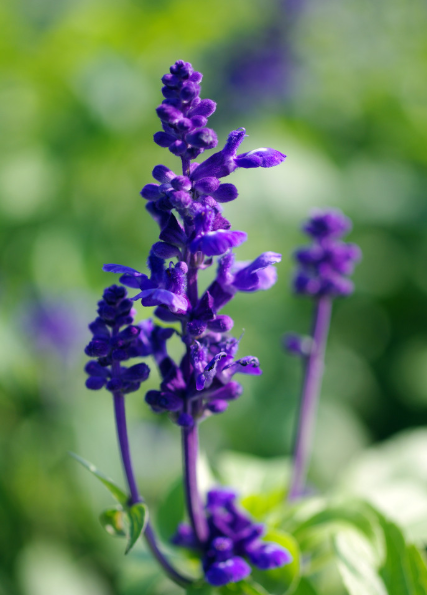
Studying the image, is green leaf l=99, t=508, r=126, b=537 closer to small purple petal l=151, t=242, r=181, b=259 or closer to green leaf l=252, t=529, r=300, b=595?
green leaf l=252, t=529, r=300, b=595

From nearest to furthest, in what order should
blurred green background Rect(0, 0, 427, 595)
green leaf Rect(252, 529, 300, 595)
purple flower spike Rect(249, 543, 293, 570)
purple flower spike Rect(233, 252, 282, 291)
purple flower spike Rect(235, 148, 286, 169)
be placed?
1. purple flower spike Rect(235, 148, 286, 169)
2. purple flower spike Rect(233, 252, 282, 291)
3. purple flower spike Rect(249, 543, 293, 570)
4. green leaf Rect(252, 529, 300, 595)
5. blurred green background Rect(0, 0, 427, 595)

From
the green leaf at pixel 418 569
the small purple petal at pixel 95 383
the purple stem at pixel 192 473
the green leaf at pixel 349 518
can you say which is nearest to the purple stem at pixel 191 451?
the purple stem at pixel 192 473

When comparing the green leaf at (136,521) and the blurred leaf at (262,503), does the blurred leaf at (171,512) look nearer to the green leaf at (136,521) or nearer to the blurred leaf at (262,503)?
the blurred leaf at (262,503)

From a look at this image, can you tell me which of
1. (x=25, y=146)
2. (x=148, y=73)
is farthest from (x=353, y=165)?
(x=25, y=146)

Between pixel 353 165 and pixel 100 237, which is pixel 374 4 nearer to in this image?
pixel 353 165

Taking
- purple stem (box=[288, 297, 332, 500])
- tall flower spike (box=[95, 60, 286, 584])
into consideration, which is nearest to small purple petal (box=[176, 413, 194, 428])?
tall flower spike (box=[95, 60, 286, 584])

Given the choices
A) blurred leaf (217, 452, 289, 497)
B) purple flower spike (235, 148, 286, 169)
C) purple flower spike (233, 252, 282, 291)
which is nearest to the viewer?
purple flower spike (235, 148, 286, 169)

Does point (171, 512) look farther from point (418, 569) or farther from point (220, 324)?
point (220, 324)
